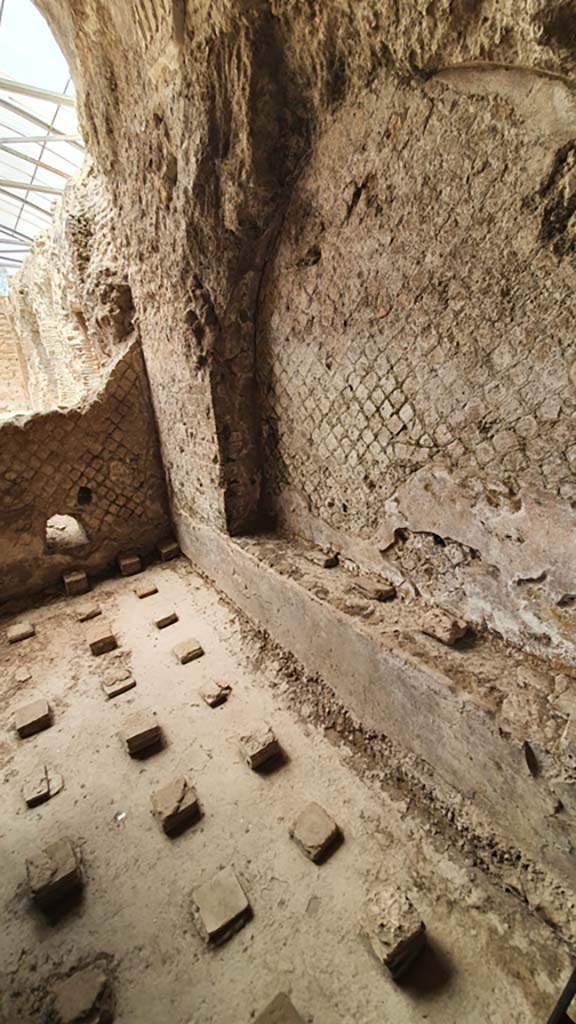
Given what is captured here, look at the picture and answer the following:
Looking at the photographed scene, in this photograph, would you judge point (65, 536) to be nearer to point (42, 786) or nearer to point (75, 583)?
point (75, 583)

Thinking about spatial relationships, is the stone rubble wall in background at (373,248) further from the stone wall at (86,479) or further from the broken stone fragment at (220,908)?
the broken stone fragment at (220,908)

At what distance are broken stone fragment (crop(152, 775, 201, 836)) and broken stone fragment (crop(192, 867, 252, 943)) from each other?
273 millimetres

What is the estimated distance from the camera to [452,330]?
1698mm

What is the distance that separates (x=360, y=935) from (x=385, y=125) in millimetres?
2939

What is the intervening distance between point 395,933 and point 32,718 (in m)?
1.97

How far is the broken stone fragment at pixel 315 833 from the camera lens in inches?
66.8

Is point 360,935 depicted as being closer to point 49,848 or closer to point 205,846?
point 205,846

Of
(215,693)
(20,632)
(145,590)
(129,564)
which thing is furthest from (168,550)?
(215,693)

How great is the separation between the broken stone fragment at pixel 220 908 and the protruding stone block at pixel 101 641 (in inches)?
63.8

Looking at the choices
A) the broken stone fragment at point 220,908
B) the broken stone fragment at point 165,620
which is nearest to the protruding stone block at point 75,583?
the broken stone fragment at point 165,620

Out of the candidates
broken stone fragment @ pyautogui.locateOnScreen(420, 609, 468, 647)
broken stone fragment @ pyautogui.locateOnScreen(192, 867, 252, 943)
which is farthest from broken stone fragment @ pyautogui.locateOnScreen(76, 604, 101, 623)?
broken stone fragment @ pyautogui.locateOnScreen(420, 609, 468, 647)

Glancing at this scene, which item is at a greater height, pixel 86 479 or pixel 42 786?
pixel 86 479

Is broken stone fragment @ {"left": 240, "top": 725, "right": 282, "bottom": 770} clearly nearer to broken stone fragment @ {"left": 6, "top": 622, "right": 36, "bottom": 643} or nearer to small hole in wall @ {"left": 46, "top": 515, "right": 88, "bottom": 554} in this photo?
broken stone fragment @ {"left": 6, "top": 622, "right": 36, "bottom": 643}

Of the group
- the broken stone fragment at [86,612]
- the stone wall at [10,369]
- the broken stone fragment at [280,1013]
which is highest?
the stone wall at [10,369]
